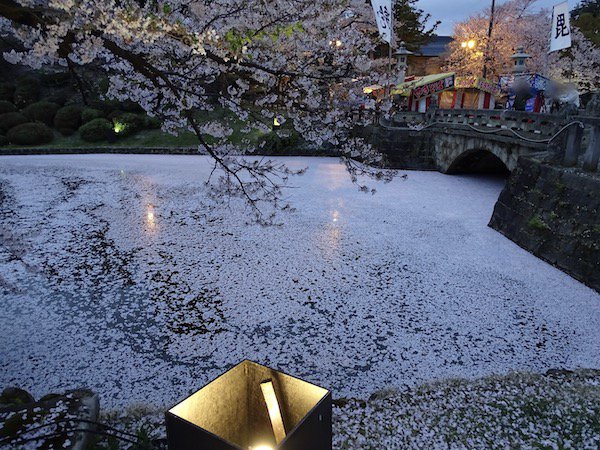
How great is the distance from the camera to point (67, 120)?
2458cm

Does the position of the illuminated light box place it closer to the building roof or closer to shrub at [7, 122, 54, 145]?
shrub at [7, 122, 54, 145]

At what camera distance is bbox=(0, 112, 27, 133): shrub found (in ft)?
76.6

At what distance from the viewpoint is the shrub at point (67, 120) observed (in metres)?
24.5

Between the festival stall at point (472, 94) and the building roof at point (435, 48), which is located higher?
the building roof at point (435, 48)

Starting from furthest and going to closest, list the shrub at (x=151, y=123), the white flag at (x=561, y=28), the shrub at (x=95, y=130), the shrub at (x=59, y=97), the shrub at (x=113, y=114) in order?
1. the shrub at (x=59, y=97)
2. the shrub at (x=151, y=123)
3. the shrub at (x=113, y=114)
4. the shrub at (x=95, y=130)
5. the white flag at (x=561, y=28)

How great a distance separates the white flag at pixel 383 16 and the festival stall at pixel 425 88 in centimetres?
768

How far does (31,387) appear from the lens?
4609mm

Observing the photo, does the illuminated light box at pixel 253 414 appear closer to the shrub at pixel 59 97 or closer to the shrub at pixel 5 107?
the shrub at pixel 5 107

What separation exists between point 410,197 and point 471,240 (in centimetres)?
447

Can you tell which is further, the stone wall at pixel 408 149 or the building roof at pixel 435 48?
the building roof at pixel 435 48

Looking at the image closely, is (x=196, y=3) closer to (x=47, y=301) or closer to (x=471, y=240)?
(x=47, y=301)

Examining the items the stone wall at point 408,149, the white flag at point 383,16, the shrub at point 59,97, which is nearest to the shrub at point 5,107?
the shrub at point 59,97

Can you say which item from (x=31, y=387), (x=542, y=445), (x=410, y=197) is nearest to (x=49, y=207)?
(x=31, y=387)

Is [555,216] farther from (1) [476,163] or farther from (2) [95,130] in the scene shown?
(2) [95,130]
